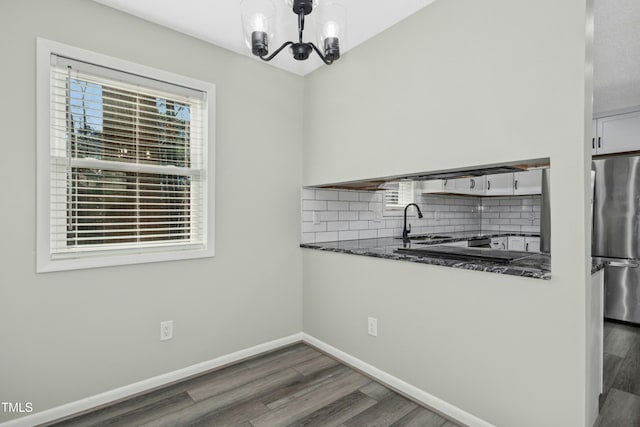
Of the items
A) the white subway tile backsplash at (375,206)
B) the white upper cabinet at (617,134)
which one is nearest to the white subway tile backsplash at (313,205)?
the white subway tile backsplash at (375,206)

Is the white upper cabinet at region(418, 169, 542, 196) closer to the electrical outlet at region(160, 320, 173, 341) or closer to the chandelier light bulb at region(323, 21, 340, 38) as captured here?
the chandelier light bulb at region(323, 21, 340, 38)

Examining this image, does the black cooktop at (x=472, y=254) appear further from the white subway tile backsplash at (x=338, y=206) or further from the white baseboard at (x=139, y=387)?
the white baseboard at (x=139, y=387)

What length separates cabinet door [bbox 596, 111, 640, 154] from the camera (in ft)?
12.3

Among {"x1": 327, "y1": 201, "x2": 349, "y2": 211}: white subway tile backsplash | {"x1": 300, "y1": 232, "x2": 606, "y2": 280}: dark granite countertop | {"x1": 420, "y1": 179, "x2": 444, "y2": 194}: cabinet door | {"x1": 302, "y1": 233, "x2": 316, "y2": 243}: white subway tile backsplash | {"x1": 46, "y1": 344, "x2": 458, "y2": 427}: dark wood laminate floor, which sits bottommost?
{"x1": 46, "y1": 344, "x2": 458, "y2": 427}: dark wood laminate floor

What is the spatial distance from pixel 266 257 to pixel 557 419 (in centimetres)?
206

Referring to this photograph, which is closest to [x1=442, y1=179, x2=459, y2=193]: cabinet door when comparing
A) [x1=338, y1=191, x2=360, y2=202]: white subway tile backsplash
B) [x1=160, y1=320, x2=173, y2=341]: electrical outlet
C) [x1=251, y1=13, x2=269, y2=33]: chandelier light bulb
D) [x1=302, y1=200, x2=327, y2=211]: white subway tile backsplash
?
[x1=338, y1=191, x2=360, y2=202]: white subway tile backsplash

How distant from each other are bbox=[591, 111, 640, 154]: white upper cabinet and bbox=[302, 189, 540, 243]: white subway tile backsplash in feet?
3.18

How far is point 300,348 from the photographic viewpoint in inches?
113

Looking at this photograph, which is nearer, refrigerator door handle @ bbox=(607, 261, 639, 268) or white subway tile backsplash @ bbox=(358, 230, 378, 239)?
white subway tile backsplash @ bbox=(358, 230, 378, 239)

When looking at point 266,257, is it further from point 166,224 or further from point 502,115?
point 502,115

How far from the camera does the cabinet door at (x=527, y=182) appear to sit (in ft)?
14.1

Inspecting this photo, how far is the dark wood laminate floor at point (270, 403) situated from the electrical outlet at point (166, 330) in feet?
1.06

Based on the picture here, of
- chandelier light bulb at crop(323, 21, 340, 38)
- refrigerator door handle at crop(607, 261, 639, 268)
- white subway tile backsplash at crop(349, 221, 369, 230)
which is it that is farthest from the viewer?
refrigerator door handle at crop(607, 261, 639, 268)

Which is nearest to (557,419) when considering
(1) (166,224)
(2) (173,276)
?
(2) (173,276)
